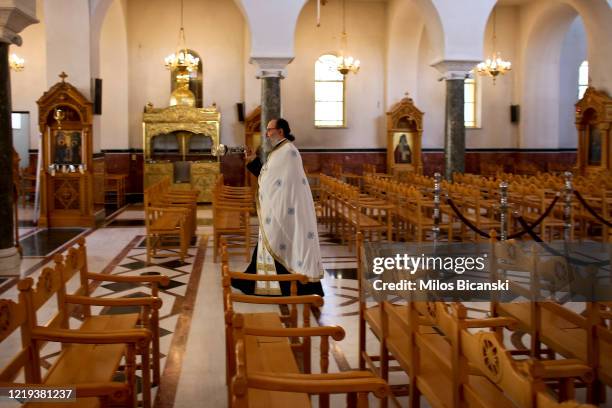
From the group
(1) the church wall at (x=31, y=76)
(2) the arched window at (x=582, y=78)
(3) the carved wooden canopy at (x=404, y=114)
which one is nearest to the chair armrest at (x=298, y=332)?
(3) the carved wooden canopy at (x=404, y=114)

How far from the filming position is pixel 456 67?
1468 cm

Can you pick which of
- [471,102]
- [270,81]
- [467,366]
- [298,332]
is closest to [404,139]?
[471,102]

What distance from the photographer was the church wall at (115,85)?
59.4 feet

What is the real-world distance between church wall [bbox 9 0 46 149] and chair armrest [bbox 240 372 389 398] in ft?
58.1

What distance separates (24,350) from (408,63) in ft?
57.9

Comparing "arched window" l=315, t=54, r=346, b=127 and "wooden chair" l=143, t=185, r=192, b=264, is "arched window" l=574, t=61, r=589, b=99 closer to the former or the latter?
"arched window" l=315, t=54, r=346, b=127

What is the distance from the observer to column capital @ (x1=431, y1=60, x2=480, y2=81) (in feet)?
47.9

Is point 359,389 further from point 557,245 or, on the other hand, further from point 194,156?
point 194,156

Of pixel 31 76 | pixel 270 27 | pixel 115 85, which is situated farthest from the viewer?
pixel 31 76

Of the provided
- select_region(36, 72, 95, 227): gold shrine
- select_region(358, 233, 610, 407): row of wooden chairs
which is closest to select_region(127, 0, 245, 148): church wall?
select_region(36, 72, 95, 227): gold shrine

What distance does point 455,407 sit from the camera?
2.83 meters

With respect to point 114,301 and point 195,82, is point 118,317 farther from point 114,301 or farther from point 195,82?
point 195,82

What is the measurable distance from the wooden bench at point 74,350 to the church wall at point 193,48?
1532 centimetres

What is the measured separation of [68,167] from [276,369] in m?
10.5
